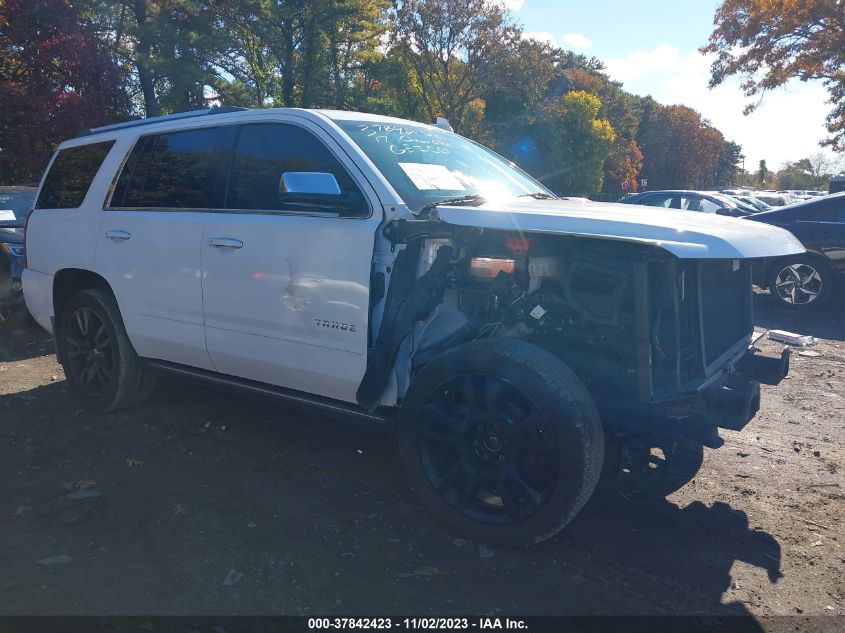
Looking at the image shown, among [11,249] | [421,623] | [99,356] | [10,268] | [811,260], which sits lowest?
[421,623]

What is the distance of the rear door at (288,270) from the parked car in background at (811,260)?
22.8 feet

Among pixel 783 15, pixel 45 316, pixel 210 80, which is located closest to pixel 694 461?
pixel 45 316

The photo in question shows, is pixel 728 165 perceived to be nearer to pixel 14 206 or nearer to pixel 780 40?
pixel 780 40

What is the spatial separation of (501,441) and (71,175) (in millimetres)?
4072

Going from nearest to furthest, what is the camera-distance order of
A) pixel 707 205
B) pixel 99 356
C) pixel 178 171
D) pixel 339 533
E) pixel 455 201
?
A: pixel 339 533, pixel 455 201, pixel 178 171, pixel 99 356, pixel 707 205

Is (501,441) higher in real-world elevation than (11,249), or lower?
lower

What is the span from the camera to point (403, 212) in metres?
3.46

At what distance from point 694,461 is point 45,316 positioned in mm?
4866

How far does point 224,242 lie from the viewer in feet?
13.3

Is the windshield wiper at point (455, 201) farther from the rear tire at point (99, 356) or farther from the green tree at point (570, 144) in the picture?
the green tree at point (570, 144)

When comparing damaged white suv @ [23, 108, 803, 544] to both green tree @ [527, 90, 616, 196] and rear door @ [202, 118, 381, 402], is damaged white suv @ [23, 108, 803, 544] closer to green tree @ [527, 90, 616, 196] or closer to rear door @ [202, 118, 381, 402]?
rear door @ [202, 118, 381, 402]

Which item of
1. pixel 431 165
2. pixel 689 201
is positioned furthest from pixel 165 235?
pixel 689 201

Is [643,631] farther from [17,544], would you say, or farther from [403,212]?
[17,544]

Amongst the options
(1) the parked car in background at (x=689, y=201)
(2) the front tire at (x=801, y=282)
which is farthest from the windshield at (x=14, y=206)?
(1) the parked car in background at (x=689, y=201)
